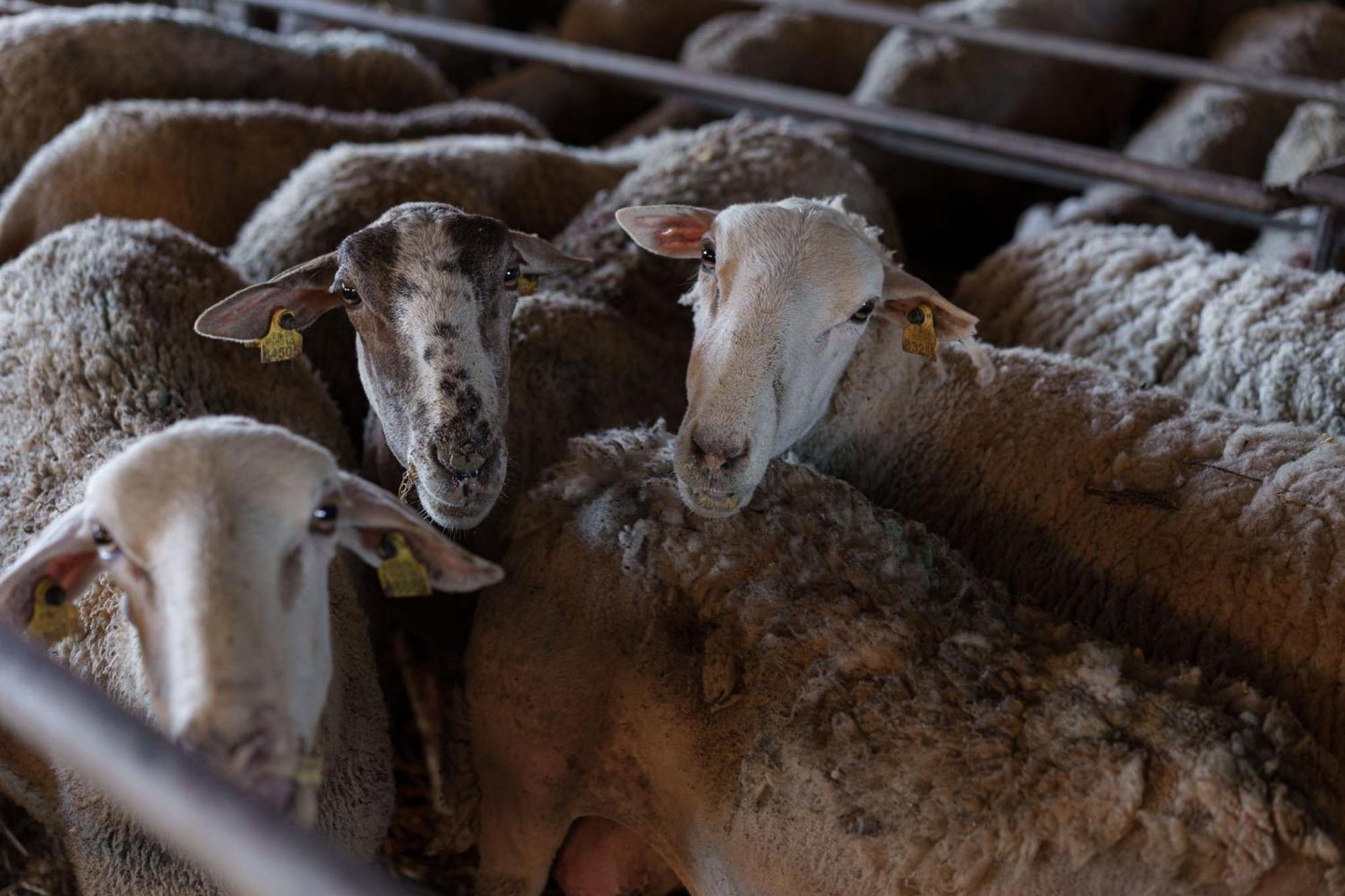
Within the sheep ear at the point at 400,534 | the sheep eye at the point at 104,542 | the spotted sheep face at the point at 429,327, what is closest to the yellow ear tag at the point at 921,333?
the spotted sheep face at the point at 429,327

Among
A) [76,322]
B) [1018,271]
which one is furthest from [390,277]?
[1018,271]

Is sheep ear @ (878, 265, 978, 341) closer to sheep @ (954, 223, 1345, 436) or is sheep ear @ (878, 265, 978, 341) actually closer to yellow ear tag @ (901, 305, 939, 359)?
yellow ear tag @ (901, 305, 939, 359)

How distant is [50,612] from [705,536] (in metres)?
1.30

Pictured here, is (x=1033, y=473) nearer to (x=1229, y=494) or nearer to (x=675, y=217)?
(x=1229, y=494)

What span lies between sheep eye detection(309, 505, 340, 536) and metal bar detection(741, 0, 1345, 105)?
13.7ft

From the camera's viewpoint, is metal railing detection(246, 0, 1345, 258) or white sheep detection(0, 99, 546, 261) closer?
metal railing detection(246, 0, 1345, 258)

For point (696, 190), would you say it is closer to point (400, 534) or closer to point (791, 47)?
point (400, 534)

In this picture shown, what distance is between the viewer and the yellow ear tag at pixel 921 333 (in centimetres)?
288

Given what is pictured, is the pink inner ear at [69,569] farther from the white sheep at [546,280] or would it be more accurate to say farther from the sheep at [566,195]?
the sheep at [566,195]

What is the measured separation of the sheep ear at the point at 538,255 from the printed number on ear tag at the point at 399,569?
3.68 ft

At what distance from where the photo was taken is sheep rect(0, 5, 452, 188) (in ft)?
16.4

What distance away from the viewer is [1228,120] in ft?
19.7

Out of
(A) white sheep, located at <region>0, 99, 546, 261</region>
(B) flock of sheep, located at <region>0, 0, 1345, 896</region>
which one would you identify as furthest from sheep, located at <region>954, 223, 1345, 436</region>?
(A) white sheep, located at <region>0, 99, 546, 261</region>

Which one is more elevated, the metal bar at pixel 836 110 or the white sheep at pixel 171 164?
the metal bar at pixel 836 110
